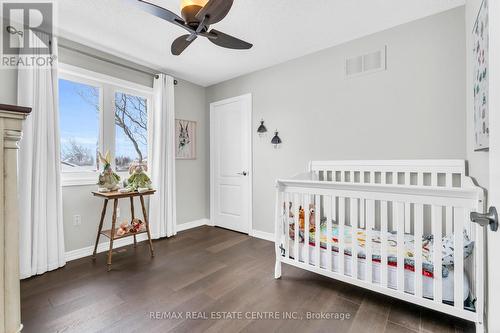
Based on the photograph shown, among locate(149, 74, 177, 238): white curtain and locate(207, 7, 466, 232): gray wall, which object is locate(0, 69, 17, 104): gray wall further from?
locate(207, 7, 466, 232): gray wall

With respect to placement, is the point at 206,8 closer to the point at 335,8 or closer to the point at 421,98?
the point at 335,8

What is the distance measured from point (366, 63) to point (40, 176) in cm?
343

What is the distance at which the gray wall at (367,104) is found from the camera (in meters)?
2.03

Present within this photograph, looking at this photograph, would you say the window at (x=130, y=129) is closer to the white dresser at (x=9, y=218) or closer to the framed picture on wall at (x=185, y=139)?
the framed picture on wall at (x=185, y=139)

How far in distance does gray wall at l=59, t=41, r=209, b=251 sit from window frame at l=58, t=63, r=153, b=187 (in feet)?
0.20

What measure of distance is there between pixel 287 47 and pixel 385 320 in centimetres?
271

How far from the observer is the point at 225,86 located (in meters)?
3.77

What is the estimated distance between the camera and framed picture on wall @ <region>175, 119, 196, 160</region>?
3635 mm

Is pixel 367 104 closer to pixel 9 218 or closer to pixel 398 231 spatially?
pixel 398 231

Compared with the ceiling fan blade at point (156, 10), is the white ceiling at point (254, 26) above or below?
above

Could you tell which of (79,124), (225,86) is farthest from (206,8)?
(225,86)

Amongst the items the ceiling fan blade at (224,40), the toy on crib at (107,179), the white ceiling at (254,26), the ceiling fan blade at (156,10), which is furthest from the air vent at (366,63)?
the toy on crib at (107,179)

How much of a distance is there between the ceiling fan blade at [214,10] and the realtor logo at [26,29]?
64.4 inches
